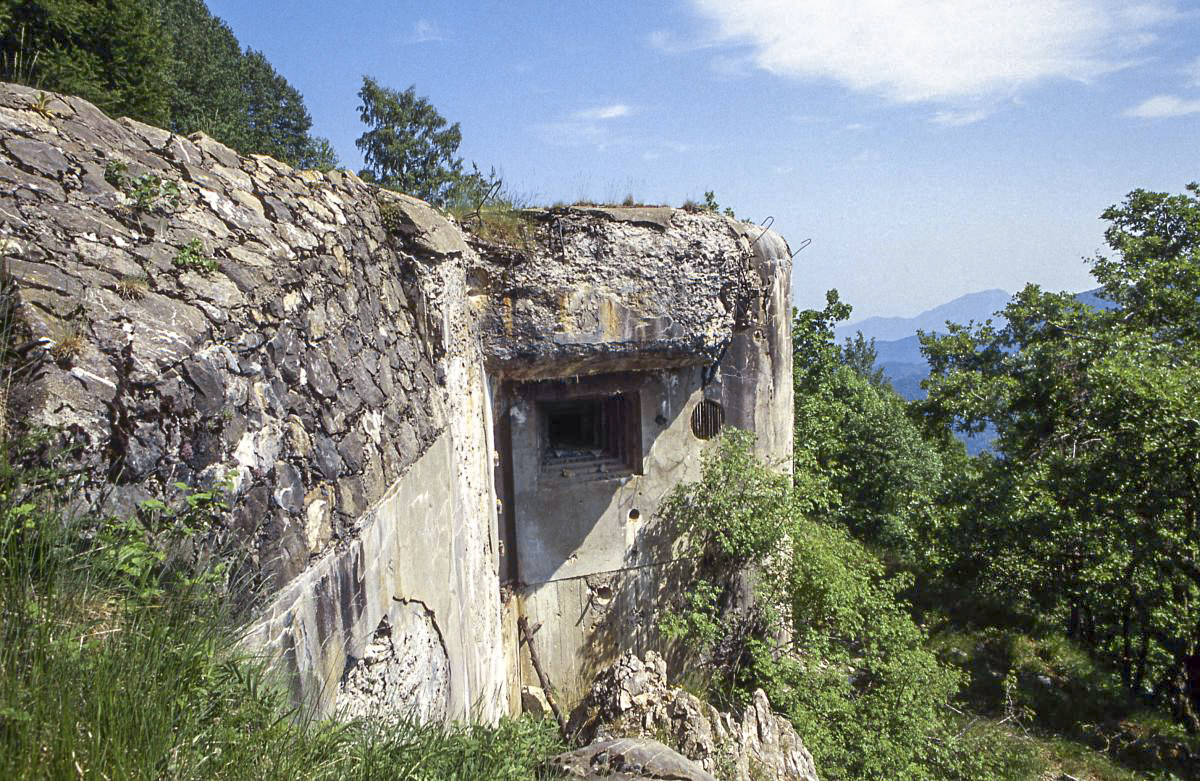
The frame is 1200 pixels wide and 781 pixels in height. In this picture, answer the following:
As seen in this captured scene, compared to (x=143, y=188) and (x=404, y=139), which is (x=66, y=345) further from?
(x=404, y=139)

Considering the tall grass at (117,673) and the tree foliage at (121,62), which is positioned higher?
the tree foliage at (121,62)

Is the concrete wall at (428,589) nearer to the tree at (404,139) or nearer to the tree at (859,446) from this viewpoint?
the tree at (859,446)

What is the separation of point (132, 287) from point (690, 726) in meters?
4.50

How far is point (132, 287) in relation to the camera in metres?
2.12

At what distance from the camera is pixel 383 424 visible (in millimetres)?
3309

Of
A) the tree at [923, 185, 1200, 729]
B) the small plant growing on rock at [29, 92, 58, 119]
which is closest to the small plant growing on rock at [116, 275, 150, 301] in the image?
the small plant growing on rock at [29, 92, 58, 119]

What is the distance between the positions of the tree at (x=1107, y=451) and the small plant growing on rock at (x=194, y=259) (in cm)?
822

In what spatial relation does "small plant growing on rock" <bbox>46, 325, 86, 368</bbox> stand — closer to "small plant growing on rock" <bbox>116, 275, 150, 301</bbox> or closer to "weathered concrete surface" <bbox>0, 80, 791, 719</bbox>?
"weathered concrete surface" <bbox>0, 80, 791, 719</bbox>

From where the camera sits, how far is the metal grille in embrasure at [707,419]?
7.57 m

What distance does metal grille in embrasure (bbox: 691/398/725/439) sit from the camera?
7570 millimetres

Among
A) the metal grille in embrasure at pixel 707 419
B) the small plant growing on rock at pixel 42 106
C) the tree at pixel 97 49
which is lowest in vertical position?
the metal grille in embrasure at pixel 707 419

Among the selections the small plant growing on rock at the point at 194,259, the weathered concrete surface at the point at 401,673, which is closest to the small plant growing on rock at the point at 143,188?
the small plant growing on rock at the point at 194,259

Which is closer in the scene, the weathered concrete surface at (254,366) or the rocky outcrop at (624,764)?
the weathered concrete surface at (254,366)

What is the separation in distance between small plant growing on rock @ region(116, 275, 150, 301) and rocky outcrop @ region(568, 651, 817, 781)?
12.8 ft
